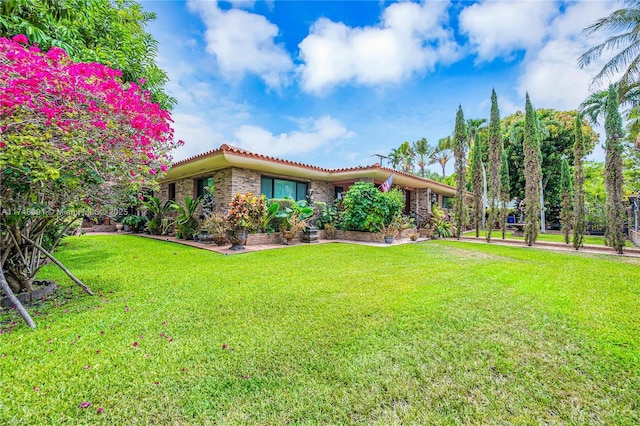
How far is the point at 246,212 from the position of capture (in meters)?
9.52

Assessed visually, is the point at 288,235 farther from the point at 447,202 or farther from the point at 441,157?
the point at 441,157

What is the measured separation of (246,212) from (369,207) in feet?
18.4

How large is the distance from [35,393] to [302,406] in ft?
6.91

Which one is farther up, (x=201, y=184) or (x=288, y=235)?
(x=201, y=184)

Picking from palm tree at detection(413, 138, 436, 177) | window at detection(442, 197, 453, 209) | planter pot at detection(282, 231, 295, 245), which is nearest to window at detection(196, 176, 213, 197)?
planter pot at detection(282, 231, 295, 245)

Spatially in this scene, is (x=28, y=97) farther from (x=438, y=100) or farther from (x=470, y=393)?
(x=438, y=100)

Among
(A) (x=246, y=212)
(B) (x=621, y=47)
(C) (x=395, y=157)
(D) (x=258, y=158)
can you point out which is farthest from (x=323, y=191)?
(C) (x=395, y=157)

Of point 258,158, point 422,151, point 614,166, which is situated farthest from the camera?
point 422,151

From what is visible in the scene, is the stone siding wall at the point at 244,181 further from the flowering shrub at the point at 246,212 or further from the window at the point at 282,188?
the flowering shrub at the point at 246,212

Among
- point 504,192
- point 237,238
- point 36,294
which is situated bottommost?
point 36,294

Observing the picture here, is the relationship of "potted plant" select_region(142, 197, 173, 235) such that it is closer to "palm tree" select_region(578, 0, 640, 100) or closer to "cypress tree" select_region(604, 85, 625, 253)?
"cypress tree" select_region(604, 85, 625, 253)

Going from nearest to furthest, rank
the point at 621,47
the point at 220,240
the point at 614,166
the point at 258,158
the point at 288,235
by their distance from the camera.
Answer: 1. the point at 614,166
2. the point at 220,240
3. the point at 258,158
4. the point at 288,235
5. the point at 621,47

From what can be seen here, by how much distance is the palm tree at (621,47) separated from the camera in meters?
12.1

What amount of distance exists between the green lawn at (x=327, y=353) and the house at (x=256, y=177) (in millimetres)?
6211
